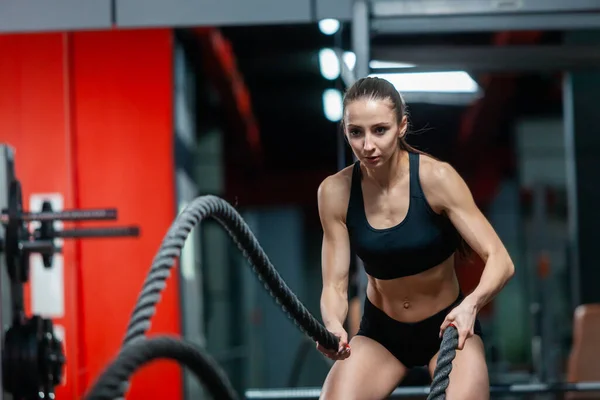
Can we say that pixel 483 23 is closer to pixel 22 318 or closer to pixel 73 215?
pixel 73 215

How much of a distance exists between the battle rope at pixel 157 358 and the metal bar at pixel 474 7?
2.62 metres

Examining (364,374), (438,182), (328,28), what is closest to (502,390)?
(364,374)

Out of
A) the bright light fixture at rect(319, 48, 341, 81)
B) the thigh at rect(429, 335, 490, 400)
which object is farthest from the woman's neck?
the bright light fixture at rect(319, 48, 341, 81)

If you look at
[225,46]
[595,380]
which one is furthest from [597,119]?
[225,46]

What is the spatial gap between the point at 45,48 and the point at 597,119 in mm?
4184

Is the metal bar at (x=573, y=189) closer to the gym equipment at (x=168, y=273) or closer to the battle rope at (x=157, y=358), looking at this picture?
the gym equipment at (x=168, y=273)

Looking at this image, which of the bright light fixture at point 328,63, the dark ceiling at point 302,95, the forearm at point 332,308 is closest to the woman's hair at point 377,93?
the forearm at point 332,308

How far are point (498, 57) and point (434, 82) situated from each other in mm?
1264

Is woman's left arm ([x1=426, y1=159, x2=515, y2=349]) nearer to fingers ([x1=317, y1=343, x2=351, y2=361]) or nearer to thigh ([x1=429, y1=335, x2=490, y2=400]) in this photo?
thigh ([x1=429, y1=335, x2=490, y2=400])

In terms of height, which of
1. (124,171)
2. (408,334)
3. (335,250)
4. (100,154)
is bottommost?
(408,334)

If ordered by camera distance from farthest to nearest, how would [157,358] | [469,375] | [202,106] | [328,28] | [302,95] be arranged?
[302,95], [202,106], [328,28], [469,375], [157,358]

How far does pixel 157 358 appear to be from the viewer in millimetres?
1963

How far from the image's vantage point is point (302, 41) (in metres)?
10.7

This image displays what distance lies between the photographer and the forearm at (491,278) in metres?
2.74
